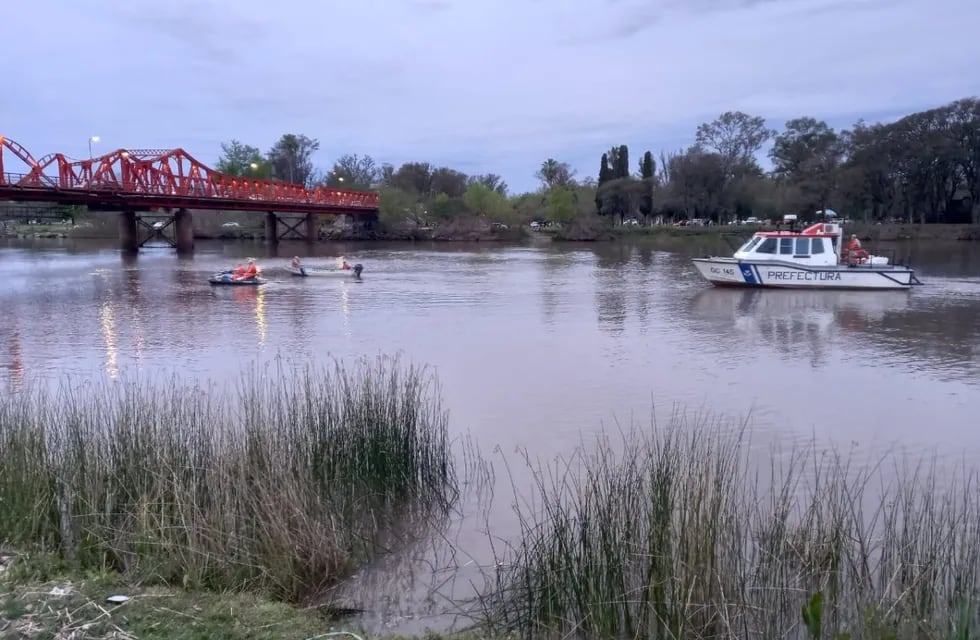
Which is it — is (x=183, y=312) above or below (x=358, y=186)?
below

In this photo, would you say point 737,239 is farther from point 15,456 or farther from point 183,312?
point 15,456

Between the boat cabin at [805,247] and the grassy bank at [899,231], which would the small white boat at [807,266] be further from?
the grassy bank at [899,231]

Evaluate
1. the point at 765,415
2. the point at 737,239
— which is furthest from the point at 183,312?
the point at 737,239

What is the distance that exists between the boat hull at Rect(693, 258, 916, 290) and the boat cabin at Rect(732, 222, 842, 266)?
0.44 metres

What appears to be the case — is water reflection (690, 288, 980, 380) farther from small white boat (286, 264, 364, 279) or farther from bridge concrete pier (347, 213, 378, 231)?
bridge concrete pier (347, 213, 378, 231)

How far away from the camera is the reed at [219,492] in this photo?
609 cm

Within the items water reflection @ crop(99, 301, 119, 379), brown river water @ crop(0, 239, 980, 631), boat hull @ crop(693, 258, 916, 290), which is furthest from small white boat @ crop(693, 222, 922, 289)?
water reflection @ crop(99, 301, 119, 379)

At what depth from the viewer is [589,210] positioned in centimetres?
Answer: 9531

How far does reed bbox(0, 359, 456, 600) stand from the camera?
20.0 feet

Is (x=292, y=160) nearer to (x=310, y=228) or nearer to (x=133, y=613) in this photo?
(x=310, y=228)

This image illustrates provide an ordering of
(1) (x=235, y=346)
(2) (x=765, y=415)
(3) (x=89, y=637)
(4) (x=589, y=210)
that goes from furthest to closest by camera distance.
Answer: (4) (x=589, y=210) → (1) (x=235, y=346) → (2) (x=765, y=415) → (3) (x=89, y=637)

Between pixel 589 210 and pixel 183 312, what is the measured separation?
242ft

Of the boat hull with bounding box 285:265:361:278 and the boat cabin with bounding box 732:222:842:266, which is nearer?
the boat cabin with bounding box 732:222:842:266

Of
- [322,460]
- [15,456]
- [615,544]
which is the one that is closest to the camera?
[615,544]
